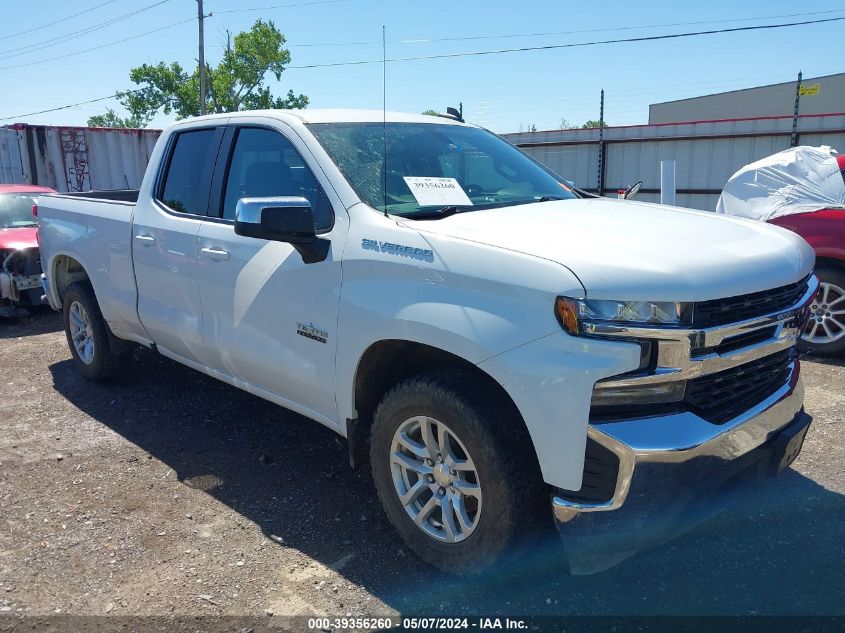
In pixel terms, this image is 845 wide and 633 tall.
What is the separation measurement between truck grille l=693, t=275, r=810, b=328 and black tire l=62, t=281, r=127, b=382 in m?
4.37

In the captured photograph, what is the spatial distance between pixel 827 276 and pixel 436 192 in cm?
424

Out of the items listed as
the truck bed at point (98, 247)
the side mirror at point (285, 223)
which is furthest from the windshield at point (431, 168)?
the truck bed at point (98, 247)

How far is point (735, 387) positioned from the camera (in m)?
2.55

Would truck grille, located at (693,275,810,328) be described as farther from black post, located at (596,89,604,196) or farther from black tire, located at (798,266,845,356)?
black post, located at (596,89,604,196)

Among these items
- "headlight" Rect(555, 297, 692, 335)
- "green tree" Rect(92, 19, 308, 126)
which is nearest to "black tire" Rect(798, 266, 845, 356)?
"headlight" Rect(555, 297, 692, 335)

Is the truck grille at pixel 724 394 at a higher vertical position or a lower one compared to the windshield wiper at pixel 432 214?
lower

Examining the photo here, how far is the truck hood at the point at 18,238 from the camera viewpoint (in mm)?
7871

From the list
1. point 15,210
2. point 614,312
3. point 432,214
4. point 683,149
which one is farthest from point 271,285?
point 683,149

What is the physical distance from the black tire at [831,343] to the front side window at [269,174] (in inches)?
178

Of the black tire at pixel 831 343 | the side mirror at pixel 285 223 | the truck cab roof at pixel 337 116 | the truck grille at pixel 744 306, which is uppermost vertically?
the truck cab roof at pixel 337 116

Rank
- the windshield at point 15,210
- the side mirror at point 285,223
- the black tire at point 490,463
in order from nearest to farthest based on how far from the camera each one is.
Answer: the black tire at point 490,463
the side mirror at point 285,223
the windshield at point 15,210

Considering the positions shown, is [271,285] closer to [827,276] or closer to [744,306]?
[744,306]

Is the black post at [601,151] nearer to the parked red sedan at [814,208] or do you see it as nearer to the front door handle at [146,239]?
the parked red sedan at [814,208]

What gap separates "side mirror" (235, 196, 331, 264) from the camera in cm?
289
